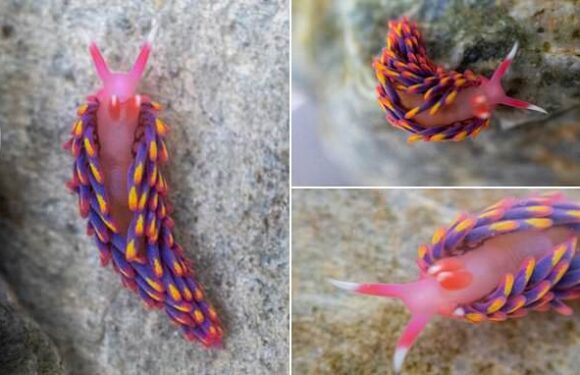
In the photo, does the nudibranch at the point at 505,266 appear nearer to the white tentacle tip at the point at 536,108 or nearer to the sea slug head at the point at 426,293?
the sea slug head at the point at 426,293

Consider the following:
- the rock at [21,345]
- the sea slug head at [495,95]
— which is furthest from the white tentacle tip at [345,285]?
the rock at [21,345]

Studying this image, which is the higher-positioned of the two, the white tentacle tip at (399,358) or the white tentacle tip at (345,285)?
the white tentacle tip at (345,285)

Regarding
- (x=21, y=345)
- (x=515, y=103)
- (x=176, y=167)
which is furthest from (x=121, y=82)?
(x=515, y=103)

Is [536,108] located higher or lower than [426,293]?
higher

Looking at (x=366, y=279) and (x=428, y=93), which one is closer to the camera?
(x=428, y=93)

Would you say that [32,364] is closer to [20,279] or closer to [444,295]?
[20,279]

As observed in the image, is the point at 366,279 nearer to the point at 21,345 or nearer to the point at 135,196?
the point at 135,196

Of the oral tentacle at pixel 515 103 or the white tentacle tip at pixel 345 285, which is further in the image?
the white tentacle tip at pixel 345 285

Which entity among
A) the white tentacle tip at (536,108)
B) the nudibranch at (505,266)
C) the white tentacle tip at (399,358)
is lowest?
the white tentacle tip at (399,358)
